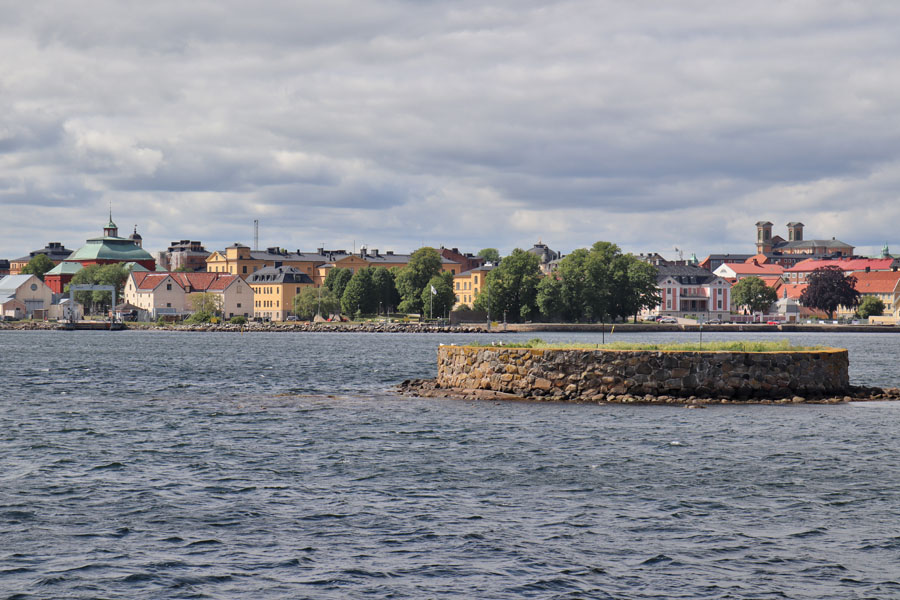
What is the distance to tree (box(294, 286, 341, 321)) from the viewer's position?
193m

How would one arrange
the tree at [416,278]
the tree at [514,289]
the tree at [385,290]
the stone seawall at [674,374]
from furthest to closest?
the tree at [385,290]
the tree at [416,278]
the tree at [514,289]
the stone seawall at [674,374]

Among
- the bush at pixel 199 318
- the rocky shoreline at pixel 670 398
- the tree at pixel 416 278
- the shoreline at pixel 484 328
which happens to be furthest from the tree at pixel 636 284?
the rocky shoreline at pixel 670 398

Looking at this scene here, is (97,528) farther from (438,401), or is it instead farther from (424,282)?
(424,282)

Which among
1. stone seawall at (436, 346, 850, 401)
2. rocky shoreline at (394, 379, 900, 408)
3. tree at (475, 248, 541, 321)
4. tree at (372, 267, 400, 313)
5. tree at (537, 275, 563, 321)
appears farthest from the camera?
tree at (372, 267, 400, 313)

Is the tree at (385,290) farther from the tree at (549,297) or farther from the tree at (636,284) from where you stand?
the tree at (636,284)

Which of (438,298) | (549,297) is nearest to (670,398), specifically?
(549,297)

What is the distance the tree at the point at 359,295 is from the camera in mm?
188000

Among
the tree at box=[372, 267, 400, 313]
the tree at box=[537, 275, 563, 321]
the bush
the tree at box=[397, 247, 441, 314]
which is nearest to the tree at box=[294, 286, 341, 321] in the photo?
the tree at box=[372, 267, 400, 313]

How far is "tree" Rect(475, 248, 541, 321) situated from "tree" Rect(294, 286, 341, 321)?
110 ft

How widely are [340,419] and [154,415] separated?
725 centimetres

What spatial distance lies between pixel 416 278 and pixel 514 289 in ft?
78.4

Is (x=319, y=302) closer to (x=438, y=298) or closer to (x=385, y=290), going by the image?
(x=385, y=290)

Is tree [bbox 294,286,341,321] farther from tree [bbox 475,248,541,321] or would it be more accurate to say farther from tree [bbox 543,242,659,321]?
tree [bbox 543,242,659,321]

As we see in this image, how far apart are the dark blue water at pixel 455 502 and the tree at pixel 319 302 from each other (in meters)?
155
